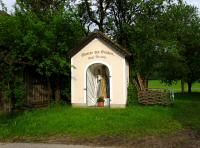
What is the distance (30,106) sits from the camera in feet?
81.8

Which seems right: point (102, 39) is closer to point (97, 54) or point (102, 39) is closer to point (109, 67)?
point (97, 54)

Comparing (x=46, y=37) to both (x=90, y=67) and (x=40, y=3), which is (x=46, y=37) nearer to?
(x=90, y=67)

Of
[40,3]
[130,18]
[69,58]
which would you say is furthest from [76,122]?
[130,18]

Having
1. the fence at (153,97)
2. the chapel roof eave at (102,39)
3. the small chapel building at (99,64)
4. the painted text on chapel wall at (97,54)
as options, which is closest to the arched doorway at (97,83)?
the small chapel building at (99,64)

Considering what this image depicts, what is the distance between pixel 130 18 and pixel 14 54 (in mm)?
11195

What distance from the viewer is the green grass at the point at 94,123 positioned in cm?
1658

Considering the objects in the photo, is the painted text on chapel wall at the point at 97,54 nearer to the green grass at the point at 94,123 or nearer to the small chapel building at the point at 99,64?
the small chapel building at the point at 99,64

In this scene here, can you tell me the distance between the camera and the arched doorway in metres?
26.2

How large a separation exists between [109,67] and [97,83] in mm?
2212

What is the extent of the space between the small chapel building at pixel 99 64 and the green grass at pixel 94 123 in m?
2.57

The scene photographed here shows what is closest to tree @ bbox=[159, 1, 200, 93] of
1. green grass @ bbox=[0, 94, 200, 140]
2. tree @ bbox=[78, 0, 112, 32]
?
tree @ bbox=[78, 0, 112, 32]

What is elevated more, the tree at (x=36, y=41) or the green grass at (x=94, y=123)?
the tree at (x=36, y=41)

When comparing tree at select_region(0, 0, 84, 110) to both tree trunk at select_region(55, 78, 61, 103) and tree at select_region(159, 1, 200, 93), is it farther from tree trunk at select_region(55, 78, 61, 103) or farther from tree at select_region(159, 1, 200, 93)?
tree at select_region(159, 1, 200, 93)

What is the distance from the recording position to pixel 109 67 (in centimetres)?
2522
